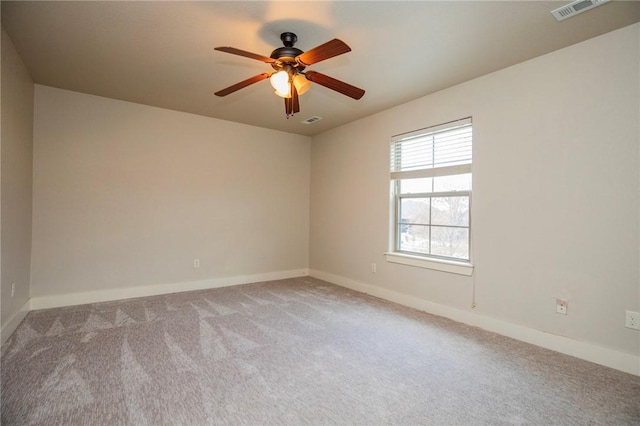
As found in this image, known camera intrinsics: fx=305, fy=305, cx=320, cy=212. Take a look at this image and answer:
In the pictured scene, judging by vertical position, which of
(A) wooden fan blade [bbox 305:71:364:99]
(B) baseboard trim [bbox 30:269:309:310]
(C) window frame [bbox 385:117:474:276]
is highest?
(A) wooden fan blade [bbox 305:71:364:99]

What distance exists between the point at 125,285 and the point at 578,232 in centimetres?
505

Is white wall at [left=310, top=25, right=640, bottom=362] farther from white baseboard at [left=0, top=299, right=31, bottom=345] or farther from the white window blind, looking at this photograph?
white baseboard at [left=0, top=299, right=31, bottom=345]

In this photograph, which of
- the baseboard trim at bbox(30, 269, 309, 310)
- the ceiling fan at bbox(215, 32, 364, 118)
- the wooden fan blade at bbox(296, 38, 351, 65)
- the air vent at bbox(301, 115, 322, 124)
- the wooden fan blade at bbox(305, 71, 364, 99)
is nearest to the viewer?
the wooden fan blade at bbox(296, 38, 351, 65)

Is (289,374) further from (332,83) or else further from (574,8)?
(574,8)

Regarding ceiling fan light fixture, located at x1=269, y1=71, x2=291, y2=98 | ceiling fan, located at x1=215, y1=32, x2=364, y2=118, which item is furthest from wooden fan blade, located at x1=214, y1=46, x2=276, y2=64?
A: ceiling fan light fixture, located at x1=269, y1=71, x2=291, y2=98

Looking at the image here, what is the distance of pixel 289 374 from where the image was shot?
2180 millimetres

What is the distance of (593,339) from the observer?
2434 mm

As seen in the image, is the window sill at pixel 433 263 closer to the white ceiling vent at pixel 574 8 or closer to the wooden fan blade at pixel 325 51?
the white ceiling vent at pixel 574 8

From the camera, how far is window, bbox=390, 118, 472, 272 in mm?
3418

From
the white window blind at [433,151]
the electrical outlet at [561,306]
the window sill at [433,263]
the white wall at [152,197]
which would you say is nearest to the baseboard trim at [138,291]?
the white wall at [152,197]

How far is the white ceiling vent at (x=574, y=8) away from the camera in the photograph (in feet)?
6.68

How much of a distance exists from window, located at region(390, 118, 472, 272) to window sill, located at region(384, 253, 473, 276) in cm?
8

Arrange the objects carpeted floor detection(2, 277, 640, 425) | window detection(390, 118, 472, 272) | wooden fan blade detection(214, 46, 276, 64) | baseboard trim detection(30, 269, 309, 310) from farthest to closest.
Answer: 1. baseboard trim detection(30, 269, 309, 310)
2. window detection(390, 118, 472, 272)
3. wooden fan blade detection(214, 46, 276, 64)
4. carpeted floor detection(2, 277, 640, 425)

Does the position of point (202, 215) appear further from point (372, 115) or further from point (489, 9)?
point (489, 9)
